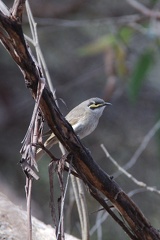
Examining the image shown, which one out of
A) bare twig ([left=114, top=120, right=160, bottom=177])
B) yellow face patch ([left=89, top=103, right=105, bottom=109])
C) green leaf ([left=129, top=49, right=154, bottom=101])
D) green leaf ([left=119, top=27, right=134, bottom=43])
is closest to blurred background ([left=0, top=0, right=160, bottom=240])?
green leaf ([left=119, top=27, right=134, bottom=43])

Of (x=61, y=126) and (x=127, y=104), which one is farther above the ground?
(x=61, y=126)

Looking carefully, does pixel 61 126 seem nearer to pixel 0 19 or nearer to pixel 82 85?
pixel 0 19

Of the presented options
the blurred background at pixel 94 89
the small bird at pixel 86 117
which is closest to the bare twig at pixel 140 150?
the small bird at pixel 86 117

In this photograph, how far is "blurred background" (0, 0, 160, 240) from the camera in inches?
227

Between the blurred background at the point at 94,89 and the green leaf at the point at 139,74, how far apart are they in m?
0.51

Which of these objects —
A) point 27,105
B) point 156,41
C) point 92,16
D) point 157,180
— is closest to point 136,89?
point 156,41

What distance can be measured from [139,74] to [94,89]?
9.16 feet

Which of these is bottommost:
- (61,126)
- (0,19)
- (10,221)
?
(10,221)

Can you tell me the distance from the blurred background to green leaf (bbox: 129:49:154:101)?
0.51m

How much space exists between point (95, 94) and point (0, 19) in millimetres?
5981

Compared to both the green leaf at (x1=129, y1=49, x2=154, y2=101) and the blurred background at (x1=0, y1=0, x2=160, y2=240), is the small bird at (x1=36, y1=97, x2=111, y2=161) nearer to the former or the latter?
the green leaf at (x1=129, y1=49, x2=154, y2=101)

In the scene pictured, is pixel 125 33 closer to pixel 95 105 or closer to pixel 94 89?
pixel 94 89

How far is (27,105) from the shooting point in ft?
23.0

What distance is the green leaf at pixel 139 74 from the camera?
4.61m
